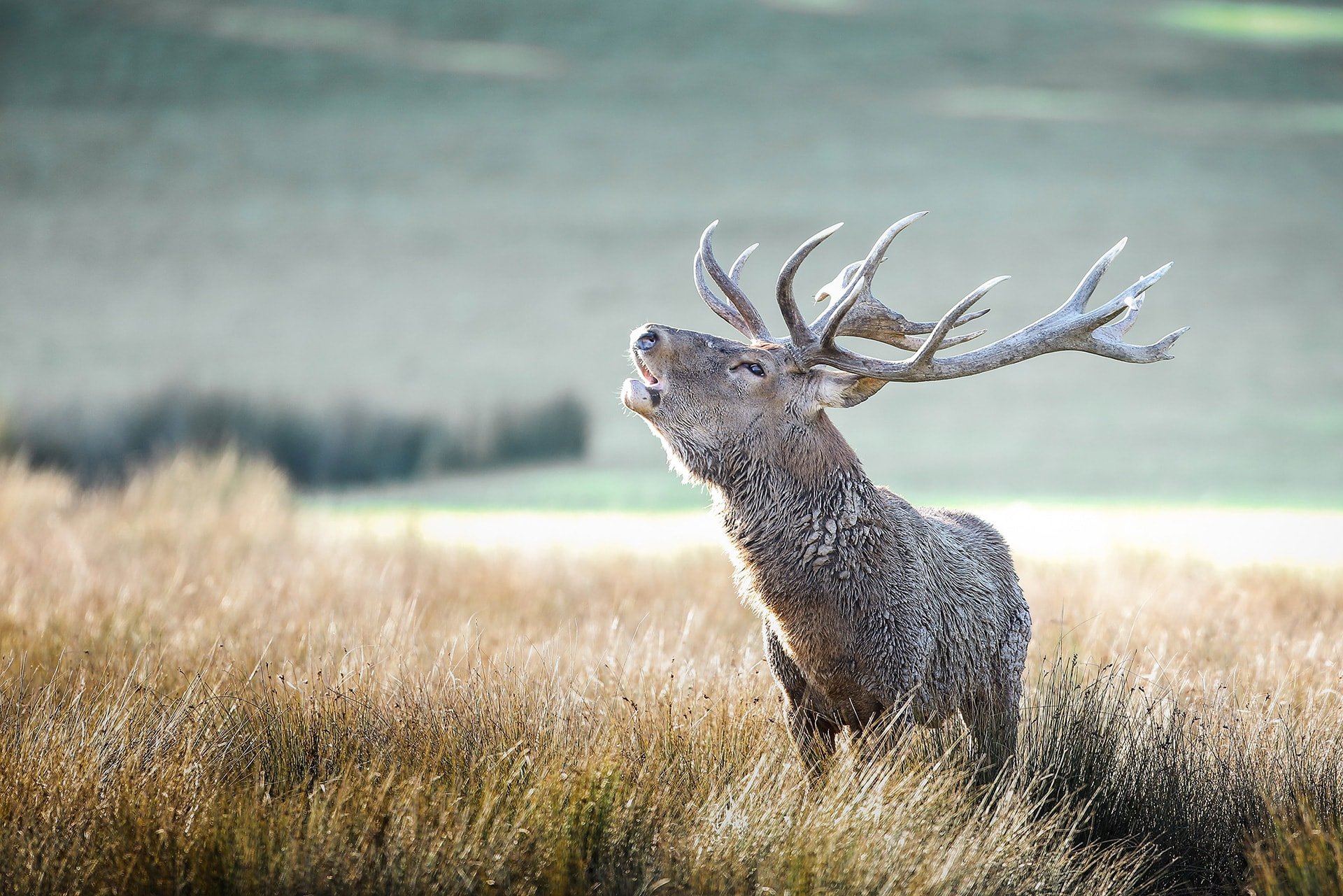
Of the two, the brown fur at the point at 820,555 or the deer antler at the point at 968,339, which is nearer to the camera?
the brown fur at the point at 820,555

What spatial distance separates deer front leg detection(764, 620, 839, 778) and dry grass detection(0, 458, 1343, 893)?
8cm

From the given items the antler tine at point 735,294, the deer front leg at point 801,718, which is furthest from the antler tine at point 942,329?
the deer front leg at point 801,718

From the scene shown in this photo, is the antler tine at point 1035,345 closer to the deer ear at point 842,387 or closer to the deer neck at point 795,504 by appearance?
the deer ear at point 842,387

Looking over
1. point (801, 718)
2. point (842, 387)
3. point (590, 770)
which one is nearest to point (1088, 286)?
point (842, 387)

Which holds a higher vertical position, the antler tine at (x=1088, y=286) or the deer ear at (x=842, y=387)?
the antler tine at (x=1088, y=286)

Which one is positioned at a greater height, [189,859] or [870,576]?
[870,576]

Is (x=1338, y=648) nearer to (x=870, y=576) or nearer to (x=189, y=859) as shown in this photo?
(x=870, y=576)

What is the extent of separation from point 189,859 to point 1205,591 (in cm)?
741

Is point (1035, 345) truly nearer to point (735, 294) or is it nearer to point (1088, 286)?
point (1088, 286)

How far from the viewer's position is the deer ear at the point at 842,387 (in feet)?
15.1

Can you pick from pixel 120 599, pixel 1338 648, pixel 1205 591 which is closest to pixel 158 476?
pixel 120 599

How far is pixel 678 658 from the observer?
19.1 feet

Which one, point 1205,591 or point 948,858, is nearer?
point 948,858

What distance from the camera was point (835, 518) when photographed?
4.50 metres
